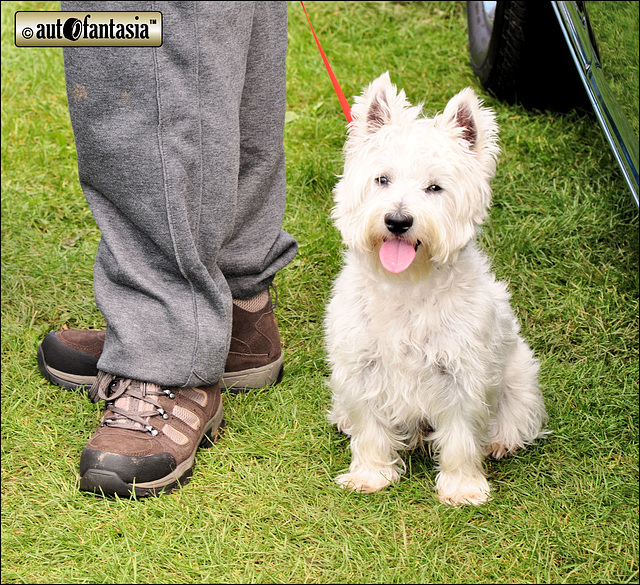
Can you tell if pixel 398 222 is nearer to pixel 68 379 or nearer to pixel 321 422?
pixel 321 422

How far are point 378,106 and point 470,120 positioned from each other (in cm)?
25

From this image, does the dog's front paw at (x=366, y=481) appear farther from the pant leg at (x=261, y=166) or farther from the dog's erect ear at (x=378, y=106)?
the dog's erect ear at (x=378, y=106)

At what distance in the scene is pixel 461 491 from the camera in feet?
7.50

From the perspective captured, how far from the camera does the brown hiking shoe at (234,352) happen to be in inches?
104

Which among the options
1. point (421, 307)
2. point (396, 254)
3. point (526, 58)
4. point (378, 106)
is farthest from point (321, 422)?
point (526, 58)

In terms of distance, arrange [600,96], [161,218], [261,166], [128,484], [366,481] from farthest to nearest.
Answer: [600,96] < [261,166] < [366,481] < [128,484] < [161,218]

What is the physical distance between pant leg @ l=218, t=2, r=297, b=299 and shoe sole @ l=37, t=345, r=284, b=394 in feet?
0.89

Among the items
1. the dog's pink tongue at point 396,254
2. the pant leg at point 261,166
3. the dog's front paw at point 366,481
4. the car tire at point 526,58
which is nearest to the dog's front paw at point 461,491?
the dog's front paw at point 366,481

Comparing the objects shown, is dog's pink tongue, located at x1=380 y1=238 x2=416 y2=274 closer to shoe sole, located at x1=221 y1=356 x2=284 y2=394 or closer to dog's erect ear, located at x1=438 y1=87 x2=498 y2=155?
A: dog's erect ear, located at x1=438 y1=87 x2=498 y2=155

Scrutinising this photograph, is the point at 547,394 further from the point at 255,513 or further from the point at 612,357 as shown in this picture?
the point at 255,513

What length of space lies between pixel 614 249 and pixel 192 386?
1.99m

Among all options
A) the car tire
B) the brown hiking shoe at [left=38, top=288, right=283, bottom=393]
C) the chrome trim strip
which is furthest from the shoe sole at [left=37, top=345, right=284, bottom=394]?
the car tire

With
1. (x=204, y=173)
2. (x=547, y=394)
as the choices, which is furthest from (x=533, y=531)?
(x=204, y=173)

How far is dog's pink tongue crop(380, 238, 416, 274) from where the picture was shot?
6.64 feet
